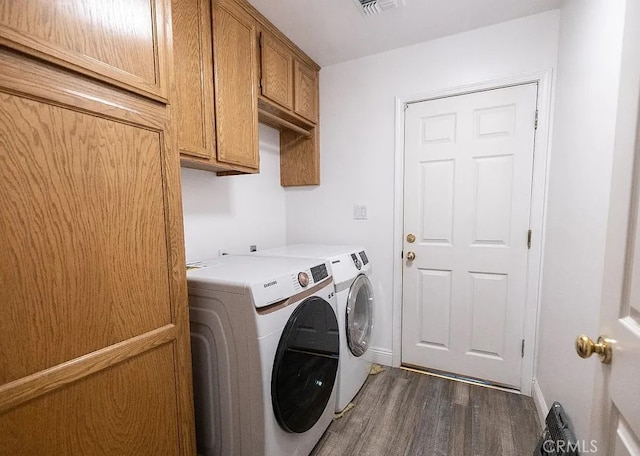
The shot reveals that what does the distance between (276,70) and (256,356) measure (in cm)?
170

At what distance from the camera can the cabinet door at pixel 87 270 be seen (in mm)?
655

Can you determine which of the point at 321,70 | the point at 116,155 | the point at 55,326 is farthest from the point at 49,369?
the point at 321,70

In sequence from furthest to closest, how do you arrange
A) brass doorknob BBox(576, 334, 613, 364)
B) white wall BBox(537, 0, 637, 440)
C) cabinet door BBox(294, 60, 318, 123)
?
1. cabinet door BBox(294, 60, 318, 123)
2. white wall BBox(537, 0, 637, 440)
3. brass doorknob BBox(576, 334, 613, 364)

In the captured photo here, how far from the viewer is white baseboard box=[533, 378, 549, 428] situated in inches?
63.7

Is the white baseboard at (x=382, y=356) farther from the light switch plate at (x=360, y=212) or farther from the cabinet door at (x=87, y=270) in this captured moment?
the cabinet door at (x=87, y=270)

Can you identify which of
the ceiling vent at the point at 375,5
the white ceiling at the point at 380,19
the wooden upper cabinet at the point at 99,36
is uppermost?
the white ceiling at the point at 380,19

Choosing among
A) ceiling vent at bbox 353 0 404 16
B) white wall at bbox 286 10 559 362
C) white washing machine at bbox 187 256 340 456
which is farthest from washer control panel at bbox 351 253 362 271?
ceiling vent at bbox 353 0 404 16

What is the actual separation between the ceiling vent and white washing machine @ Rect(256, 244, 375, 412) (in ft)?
4.67

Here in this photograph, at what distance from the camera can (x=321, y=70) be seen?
2326mm

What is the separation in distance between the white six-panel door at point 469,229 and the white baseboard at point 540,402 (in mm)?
116

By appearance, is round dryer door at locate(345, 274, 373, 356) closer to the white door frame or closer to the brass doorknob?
the white door frame

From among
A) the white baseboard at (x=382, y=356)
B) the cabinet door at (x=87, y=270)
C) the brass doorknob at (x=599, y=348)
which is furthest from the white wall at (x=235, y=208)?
the brass doorknob at (x=599, y=348)

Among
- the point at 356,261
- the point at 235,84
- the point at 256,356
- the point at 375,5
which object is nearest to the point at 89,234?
the point at 256,356

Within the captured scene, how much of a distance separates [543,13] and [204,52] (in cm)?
195
